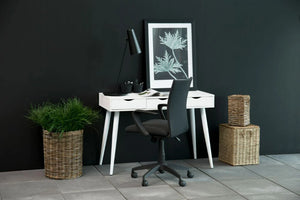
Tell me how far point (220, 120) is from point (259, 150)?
63cm

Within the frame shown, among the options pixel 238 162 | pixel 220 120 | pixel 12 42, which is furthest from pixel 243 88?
pixel 12 42

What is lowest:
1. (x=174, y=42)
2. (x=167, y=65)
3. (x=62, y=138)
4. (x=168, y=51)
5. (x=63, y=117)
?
(x=62, y=138)

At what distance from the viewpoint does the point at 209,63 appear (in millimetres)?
6059

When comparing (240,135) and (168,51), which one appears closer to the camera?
(240,135)

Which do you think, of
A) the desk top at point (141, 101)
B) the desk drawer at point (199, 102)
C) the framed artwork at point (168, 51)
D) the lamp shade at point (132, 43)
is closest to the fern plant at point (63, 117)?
the desk top at point (141, 101)

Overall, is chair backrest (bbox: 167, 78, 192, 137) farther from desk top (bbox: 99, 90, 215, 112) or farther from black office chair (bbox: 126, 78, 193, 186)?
desk top (bbox: 99, 90, 215, 112)

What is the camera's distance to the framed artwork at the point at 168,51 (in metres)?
5.77

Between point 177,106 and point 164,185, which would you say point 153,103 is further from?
point 164,185

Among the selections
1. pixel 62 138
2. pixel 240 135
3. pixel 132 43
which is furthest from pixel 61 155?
pixel 240 135

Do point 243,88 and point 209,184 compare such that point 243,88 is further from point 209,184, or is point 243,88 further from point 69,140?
point 69,140

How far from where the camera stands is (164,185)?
493 centimetres

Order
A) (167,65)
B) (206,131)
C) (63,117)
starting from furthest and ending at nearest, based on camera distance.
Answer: (167,65) < (206,131) < (63,117)

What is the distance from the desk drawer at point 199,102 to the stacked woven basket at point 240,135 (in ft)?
1.32

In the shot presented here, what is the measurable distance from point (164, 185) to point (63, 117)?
3.95 ft
